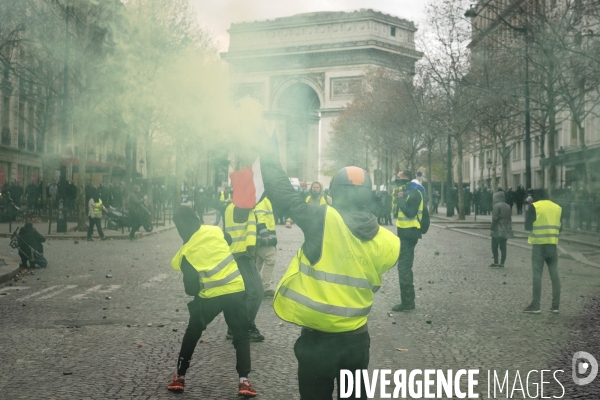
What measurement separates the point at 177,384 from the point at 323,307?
2587mm

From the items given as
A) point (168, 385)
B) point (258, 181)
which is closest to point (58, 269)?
point (168, 385)

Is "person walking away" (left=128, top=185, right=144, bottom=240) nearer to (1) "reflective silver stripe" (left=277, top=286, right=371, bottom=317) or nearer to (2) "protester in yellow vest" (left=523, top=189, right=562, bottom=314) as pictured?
(2) "protester in yellow vest" (left=523, top=189, right=562, bottom=314)

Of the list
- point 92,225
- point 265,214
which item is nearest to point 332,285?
point 265,214

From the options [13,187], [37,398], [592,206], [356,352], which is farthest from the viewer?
[13,187]

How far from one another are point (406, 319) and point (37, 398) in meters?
4.90

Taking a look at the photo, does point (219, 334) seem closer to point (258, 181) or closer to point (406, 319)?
point (406, 319)

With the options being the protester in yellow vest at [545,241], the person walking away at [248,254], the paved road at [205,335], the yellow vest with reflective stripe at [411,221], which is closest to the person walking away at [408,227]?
the yellow vest with reflective stripe at [411,221]

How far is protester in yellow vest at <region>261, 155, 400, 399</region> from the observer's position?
3939mm

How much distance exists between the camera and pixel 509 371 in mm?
7043

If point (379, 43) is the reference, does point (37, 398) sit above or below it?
below

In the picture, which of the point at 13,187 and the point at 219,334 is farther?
the point at 13,187

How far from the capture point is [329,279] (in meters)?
3.98

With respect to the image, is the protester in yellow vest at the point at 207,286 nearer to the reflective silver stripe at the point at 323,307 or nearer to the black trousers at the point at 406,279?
the reflective silver stripe at the point at 323,307

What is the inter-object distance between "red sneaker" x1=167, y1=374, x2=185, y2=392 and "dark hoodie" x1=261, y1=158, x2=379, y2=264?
8.45 feet
